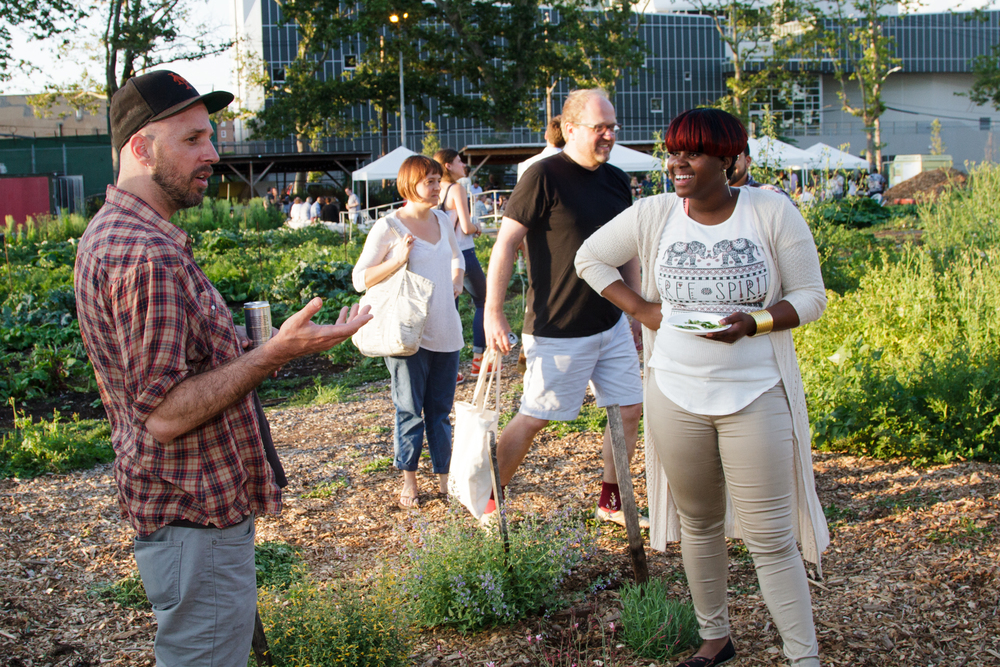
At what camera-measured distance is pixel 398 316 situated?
13.5 feet

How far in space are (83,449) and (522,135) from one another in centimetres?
4167

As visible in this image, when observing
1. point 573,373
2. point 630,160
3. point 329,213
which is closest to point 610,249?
point 573,373

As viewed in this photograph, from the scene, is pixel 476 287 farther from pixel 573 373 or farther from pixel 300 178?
pixel 300 178

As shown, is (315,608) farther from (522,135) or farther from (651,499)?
(522,135)

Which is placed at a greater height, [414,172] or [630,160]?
[630,160]

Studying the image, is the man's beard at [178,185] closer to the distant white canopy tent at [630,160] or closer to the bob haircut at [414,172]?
the bob haircut at [414,172]

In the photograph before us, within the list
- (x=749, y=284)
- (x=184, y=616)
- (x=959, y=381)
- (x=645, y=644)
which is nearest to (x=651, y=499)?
(x=645, y=644)

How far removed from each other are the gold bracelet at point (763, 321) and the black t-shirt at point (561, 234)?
128 centimetres

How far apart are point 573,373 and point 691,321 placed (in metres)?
1.30

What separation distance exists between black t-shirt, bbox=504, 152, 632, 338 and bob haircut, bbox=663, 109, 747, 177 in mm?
1171

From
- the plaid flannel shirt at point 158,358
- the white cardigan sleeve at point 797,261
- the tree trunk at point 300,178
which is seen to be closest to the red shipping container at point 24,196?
the tree trunk at point 300,178

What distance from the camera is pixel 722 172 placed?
2502 millimetres

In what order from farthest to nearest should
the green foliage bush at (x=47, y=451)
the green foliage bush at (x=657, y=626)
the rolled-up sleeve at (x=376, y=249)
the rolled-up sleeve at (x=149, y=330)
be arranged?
the green foliage bush at (x=47, y=451) < the rolled-up sleeve at (x=376, y=249) < the green foliage bush at (x=657, y=626) < the rolled-up sleeve at (x=149, y=330)

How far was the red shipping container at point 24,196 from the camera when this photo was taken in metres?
26.0
